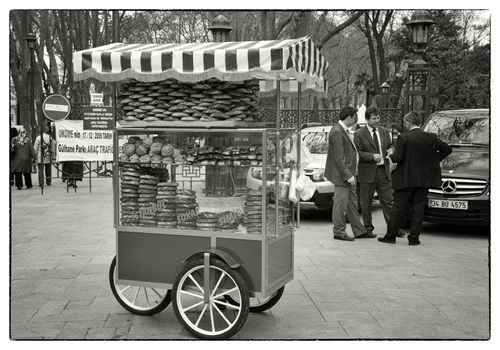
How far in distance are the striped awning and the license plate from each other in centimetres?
541

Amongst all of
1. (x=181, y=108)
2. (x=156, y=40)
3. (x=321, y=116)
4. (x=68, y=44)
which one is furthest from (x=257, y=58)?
(x=156, y=40)

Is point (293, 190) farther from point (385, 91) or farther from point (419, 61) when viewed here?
point (385, 91)

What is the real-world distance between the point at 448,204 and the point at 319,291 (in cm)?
417

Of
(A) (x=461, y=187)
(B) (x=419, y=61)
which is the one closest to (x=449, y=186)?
(A) (x=461, y=187)

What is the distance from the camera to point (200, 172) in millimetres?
5477

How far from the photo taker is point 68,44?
25.3 metres

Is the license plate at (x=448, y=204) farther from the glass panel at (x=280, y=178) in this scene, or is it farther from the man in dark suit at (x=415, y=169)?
the glass panel at (x=280, y=178)

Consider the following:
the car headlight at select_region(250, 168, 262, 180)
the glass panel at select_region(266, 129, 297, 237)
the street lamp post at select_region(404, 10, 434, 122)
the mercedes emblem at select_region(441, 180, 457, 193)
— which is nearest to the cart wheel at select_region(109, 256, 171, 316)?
the glass panel at select_region(266, 129, 297, 237)

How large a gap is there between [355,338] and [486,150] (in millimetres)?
6490

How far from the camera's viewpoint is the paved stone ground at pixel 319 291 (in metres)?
5.36

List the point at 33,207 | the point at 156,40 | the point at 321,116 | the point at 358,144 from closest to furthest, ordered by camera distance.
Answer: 1. the point at 358,144
2. the point at 33,207
3. the point at 321,116
4. the point at 156,40

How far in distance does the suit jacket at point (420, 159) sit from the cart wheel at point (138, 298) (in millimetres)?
4322

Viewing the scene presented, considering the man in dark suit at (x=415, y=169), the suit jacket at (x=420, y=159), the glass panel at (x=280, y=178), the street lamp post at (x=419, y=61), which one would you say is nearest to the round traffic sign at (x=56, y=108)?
the street lamp post at (x=419, y=61)

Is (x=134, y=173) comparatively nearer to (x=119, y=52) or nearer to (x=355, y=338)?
(x=119, y=52)
